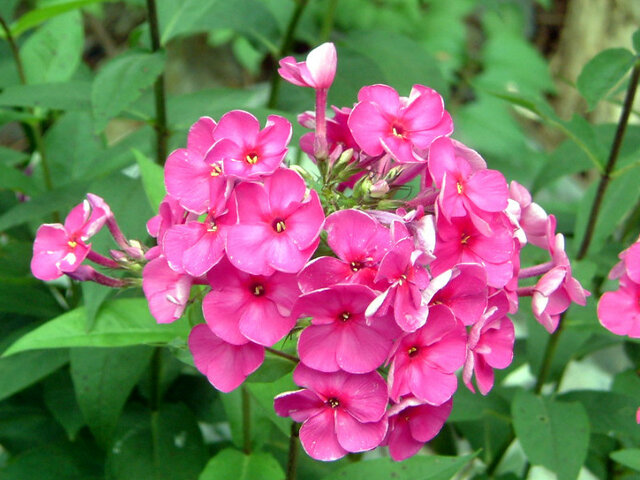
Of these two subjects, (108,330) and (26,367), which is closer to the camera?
(108,330)

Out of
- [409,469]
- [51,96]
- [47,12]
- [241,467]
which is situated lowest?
[241,467]

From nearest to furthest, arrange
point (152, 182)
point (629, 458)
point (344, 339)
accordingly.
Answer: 1. point (344, 339)
2. point (629, 458)
3. point (152, 182)

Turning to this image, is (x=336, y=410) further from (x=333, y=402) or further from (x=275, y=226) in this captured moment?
(x=275, y=226)

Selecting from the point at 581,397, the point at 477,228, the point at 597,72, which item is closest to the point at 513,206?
the point at 477,228

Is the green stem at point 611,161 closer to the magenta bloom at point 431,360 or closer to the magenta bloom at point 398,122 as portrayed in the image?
the magenta bloom at point 398,122

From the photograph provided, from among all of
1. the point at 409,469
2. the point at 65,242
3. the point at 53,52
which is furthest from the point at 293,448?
the point at 53,52

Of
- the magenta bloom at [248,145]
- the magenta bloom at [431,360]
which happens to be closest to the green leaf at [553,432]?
the magenta bloom at [431,360]

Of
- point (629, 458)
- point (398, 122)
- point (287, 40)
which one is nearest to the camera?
point (398, 122)

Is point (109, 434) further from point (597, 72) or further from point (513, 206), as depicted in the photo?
point (597, 72)
